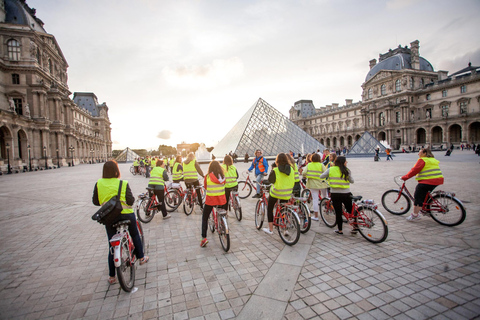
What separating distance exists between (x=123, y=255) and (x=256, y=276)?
1.69 m

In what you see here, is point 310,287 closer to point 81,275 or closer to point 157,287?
point 157,287

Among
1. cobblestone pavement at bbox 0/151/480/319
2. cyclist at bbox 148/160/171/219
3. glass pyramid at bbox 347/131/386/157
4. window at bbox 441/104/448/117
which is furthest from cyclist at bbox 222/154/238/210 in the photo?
window at bbox 441/104/448/117

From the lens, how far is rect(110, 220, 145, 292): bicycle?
264 centimetres

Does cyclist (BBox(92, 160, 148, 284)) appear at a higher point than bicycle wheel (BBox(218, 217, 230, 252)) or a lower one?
higher

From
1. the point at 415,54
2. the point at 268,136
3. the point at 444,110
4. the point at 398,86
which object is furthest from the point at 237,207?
the point at 415,54

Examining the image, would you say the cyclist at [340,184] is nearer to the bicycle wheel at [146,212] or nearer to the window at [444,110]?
the bicycle wheel at [146,212]

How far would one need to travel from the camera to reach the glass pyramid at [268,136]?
3087 centimetres

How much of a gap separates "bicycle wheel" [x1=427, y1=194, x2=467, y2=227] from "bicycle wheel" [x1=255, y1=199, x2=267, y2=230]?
338 centimetres

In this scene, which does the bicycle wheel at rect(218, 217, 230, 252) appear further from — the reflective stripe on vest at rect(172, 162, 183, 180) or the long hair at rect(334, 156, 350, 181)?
the reflective stripe on vest at rect(172, 162, 183, 180)

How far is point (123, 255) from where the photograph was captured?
2.80 metres

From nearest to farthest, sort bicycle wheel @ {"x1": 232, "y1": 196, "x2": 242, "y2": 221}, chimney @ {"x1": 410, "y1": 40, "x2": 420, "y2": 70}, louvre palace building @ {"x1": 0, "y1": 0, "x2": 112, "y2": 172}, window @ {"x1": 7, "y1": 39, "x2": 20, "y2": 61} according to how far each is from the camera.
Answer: bicycle wheel @ {"x1": 232, "y1": 196, "x2": 242, "y2": 221}, louvre palace building @ {"x1": 0, "y1": 0, "x2": 112, "y2": 172}, window @ {"x1": 7, "y1": 39, "x2": 20, "y2": 61}, chimney @ {"x1": 410, "y1": 40, "x2": 420, "y2": 70}

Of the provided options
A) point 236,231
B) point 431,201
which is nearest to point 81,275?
point 236,231

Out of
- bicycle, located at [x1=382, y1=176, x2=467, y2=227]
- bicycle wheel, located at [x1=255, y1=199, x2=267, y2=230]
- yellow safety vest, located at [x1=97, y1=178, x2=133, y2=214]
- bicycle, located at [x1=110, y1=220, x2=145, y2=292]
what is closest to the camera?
bicycle, located at [x1=110, y1=220, x2=145, y2=292]

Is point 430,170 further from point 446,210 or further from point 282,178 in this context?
point 282,178
